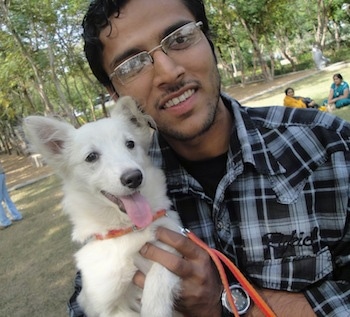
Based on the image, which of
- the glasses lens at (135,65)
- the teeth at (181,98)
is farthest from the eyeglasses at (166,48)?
the teeth at (181,98)

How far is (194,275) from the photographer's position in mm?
1789

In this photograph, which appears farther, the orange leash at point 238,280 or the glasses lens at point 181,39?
the glasses lens at point 181,39

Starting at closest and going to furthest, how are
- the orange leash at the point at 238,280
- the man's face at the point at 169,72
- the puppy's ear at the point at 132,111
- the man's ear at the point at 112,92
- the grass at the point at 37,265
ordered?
the orange leash at the point at 238,280, the man's face at the point at 169,72, the puppy's ear at the point at 132,111, the man's ear at the point at 112,92, the grass at the point at 37,265

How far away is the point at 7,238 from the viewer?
27.9ft

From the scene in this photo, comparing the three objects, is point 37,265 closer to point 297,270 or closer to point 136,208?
point 136,208

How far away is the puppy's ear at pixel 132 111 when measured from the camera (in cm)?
232

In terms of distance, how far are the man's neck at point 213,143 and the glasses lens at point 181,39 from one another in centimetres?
38

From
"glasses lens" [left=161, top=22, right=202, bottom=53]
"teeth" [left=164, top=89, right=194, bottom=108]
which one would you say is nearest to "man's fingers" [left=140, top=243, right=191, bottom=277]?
"teeth" [left=164, top=89, right=194, bottom=108]

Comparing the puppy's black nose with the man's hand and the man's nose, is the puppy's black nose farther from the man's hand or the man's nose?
the man's nose

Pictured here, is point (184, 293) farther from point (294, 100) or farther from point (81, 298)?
point (294, 100)

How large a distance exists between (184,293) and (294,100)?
1109 cm

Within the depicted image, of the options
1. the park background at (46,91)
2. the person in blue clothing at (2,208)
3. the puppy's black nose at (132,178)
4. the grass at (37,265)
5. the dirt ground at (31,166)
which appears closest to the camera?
the puppy's black nose at (132,178)

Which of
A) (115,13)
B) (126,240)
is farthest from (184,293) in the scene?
(115,13)

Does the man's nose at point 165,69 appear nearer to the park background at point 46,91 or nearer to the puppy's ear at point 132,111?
the puppy's ear at point 132,111
